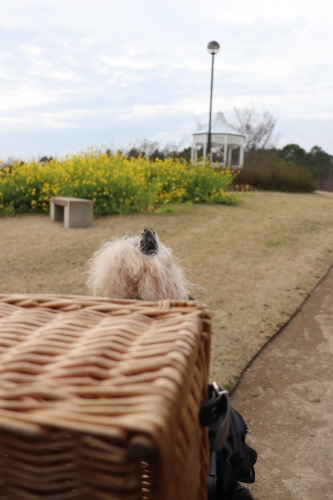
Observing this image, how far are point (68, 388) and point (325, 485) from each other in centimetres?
213

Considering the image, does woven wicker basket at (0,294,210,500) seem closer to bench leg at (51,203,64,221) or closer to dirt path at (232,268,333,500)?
dirt path at (232,268,333,500)

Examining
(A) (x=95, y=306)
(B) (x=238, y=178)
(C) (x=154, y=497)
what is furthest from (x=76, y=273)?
(B) (x=238, y=178)

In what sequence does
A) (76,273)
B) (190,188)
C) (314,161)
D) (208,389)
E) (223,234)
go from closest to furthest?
(208,389) → (76,273) → (223,234) → (190,188) → (314,161)

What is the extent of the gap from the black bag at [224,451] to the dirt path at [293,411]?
599 millimetres

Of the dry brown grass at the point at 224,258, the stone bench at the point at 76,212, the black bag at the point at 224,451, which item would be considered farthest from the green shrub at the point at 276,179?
the black bag at the point at 224,451

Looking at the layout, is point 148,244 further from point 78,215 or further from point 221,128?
point 221,128

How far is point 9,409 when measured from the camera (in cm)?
62

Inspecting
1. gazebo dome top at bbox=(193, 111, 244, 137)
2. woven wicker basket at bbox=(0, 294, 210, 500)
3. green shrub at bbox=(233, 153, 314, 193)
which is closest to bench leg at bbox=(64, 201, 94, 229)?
woven wicker basket at bbox=(0, 294, 210, 500)

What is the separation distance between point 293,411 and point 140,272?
71.8 inches

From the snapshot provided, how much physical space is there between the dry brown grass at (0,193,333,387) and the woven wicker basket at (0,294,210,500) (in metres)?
2.65

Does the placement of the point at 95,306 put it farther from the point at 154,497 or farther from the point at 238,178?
the point at 238,178

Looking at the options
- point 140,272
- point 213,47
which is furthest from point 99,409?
point 213,47

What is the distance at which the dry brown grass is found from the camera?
4383 millimetres

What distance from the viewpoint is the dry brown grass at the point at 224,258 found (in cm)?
438
